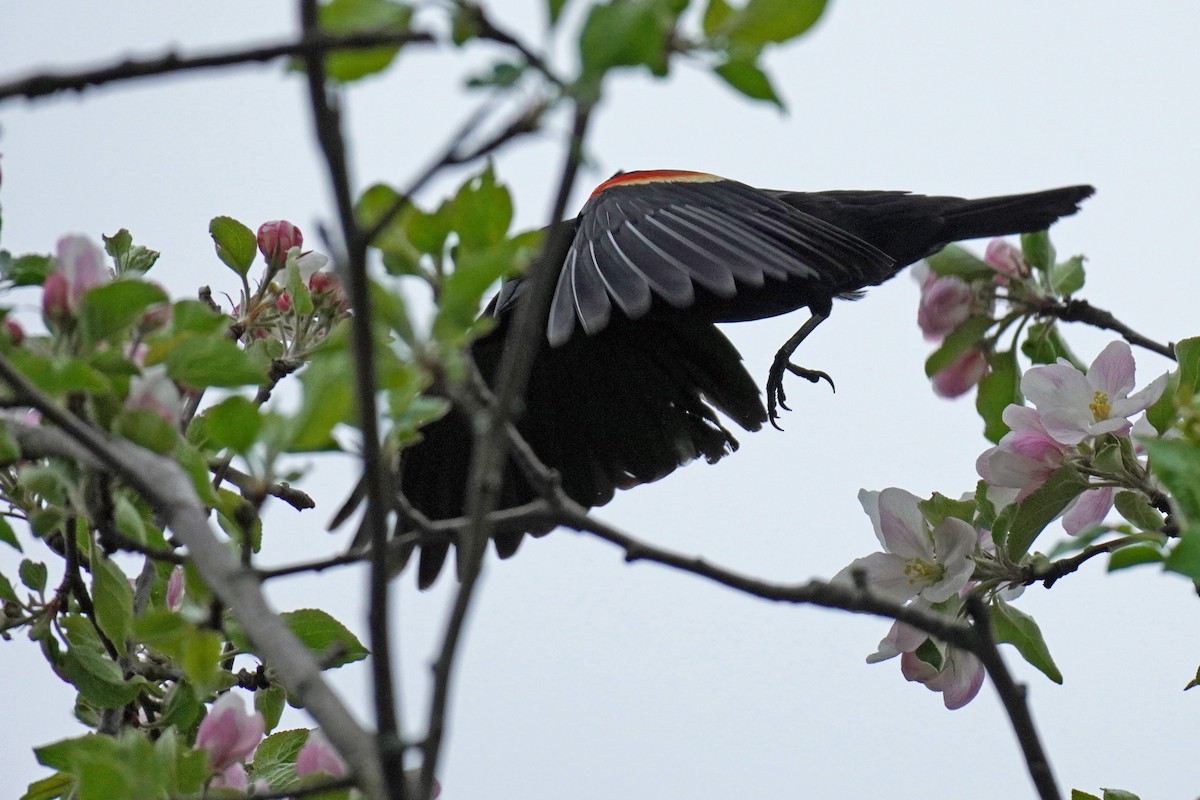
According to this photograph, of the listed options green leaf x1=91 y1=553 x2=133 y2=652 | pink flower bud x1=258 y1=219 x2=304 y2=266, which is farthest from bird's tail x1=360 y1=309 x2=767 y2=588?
green leaf x1=91 y1=553 x2=133 y2=652

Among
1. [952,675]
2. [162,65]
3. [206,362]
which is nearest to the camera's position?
[162,65]

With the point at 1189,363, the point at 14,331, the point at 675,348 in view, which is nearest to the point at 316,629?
the point at 14,331

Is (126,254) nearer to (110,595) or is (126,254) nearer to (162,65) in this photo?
(110,595)

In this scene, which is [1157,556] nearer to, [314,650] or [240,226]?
[314,650]

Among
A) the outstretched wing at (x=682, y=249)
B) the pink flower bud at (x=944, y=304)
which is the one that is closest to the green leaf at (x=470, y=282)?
the pink flower bud at (x=944, y=304)

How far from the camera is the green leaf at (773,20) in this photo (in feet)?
2.41

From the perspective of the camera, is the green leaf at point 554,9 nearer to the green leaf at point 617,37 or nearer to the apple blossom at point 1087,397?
the green leaf at point 617,37

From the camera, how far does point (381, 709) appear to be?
26.0 inches

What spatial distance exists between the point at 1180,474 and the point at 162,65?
771 millimetres

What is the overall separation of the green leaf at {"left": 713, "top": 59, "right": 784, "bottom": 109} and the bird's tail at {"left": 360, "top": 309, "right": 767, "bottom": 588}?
7.22ft

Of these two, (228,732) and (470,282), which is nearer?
(470,282)

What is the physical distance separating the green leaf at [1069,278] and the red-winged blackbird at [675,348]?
0.81m

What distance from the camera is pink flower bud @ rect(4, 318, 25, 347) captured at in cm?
97

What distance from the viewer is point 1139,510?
4.53 ft
